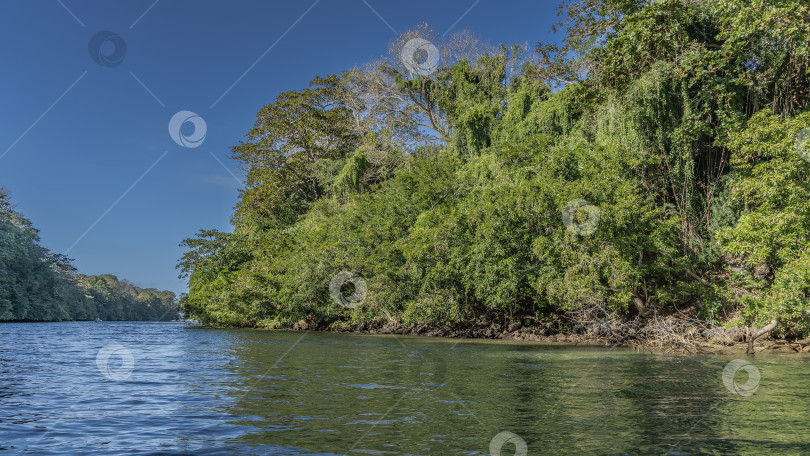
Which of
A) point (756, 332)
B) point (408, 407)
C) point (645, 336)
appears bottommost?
point (645, 336)

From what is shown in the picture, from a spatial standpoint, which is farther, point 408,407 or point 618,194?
point 618,194

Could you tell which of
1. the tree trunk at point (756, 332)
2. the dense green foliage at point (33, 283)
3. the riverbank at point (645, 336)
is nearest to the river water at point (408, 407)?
the tree trunk at point (756, 332)

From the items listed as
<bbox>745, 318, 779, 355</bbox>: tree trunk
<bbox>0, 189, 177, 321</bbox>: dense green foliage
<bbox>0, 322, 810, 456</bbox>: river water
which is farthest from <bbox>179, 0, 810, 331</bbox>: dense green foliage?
<bbox>0, 189, 177, 321</bbox>: dense green foliage

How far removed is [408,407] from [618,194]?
1723 centimetres

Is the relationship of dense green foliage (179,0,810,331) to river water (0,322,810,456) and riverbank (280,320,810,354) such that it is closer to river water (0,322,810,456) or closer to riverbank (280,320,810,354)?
riverbank (280,320,810,354)

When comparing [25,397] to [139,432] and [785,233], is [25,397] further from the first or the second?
[785,233]

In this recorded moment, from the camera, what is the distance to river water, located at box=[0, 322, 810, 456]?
21.6 feet

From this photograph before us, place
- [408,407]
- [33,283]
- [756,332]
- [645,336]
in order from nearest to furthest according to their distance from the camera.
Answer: [408,407], [756,332], [645,336], [33,283]

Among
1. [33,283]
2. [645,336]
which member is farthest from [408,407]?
[33,283]

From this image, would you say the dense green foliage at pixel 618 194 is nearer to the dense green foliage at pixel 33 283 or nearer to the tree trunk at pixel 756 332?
the tree trunk at pixel 756 332

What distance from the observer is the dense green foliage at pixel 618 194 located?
62.8 feet

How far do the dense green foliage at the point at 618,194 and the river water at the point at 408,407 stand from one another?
589 centimetres

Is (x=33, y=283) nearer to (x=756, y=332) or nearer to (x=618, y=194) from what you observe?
(x=618, y=194)

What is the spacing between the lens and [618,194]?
22859mm
